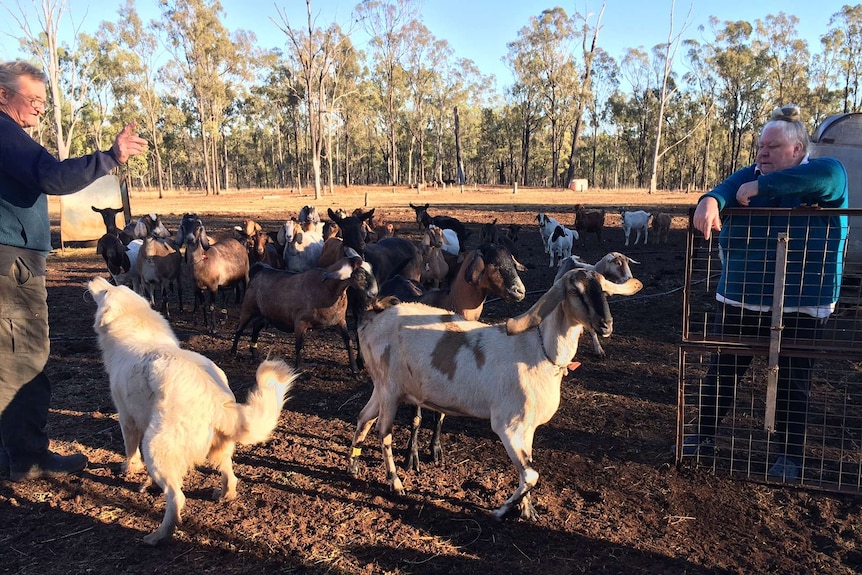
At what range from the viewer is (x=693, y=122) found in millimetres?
63031

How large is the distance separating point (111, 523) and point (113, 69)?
5817 cm

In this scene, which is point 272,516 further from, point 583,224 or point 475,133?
point 475,133

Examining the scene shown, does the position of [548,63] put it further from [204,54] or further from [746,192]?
[746,192]

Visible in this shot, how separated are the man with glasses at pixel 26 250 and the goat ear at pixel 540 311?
2.97 meters

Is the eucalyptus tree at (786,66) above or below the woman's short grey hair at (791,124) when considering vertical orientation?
above

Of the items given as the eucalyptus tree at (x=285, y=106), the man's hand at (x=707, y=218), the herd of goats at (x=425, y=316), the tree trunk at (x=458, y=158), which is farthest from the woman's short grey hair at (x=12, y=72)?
the eucalyptus tree at (x=285, y=106)

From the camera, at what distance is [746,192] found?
3705mm

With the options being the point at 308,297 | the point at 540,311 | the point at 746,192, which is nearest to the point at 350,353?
the point at 308,297

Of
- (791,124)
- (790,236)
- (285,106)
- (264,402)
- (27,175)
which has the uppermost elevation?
(285,106)

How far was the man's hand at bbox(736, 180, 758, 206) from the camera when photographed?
3.67m

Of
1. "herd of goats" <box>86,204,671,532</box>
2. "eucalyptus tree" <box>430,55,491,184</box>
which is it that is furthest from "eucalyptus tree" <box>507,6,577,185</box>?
"herd of goats" <box>86,204,671,532</box>

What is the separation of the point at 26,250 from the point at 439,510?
3.75 meters

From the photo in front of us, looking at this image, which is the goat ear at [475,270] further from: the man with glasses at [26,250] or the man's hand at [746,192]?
the man with glasses at [26,250]

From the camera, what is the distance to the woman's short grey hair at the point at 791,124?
372 centimetres
